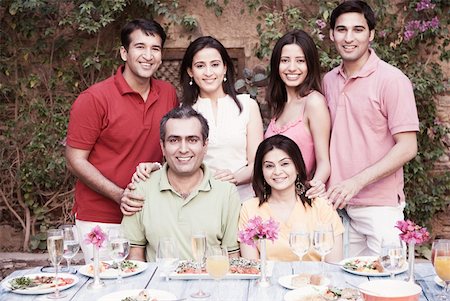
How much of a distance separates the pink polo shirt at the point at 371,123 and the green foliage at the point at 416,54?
1.63 m

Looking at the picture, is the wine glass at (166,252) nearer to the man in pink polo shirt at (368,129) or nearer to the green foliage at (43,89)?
the man in pink polo shirt at (368,129)

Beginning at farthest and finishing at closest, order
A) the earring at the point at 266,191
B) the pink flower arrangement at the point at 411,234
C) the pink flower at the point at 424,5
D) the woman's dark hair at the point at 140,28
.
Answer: the pink flower at the point at 424,5 → the woman's dark hair at the point at 140,28 → the earring at the point at 266,191 → the pink flower arrangement at the point at 411,234

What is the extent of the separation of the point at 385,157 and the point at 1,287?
1.84m

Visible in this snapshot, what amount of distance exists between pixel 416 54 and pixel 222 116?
2.24 meters

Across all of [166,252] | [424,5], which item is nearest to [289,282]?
[166,252]

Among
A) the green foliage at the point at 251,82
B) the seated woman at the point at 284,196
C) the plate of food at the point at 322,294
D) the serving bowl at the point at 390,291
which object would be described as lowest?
the plate of food at the point at 322,294

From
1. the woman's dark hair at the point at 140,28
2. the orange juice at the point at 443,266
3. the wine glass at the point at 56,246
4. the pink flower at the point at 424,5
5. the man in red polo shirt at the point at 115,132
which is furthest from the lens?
the pink flower at the point at 424,5

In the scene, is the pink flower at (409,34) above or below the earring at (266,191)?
above

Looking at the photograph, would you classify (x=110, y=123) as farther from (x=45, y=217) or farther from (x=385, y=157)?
(x=45, y=217)

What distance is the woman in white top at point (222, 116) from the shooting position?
3.40 m

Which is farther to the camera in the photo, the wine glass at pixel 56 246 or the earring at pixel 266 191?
the earring at pixel 266 191

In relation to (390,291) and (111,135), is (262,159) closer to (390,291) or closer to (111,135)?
A: (111,135)

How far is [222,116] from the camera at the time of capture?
344 centimetres

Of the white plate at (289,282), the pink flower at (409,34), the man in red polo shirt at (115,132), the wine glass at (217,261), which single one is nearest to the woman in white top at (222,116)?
the man in red polo shirt at (115,132)
